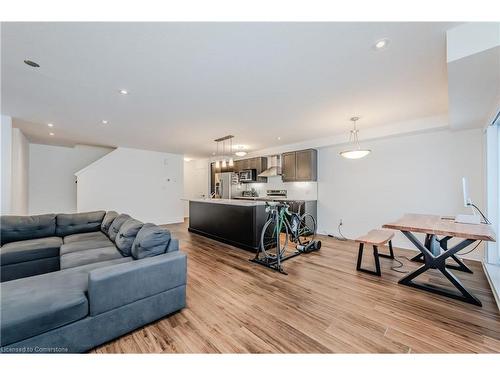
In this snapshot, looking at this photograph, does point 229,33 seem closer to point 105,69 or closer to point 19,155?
point 105,69

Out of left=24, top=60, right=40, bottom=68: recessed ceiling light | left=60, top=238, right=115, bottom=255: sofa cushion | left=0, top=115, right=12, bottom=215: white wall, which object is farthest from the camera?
left=0, top=115, right=12, bottom=215: white wall

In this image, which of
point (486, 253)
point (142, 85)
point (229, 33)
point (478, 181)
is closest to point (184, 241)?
point (142, 85)

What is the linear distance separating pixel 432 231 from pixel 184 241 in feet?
14.9

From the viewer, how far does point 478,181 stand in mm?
3607

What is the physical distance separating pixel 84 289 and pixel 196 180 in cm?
784

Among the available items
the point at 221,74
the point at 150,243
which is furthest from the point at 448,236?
the point at 150,243

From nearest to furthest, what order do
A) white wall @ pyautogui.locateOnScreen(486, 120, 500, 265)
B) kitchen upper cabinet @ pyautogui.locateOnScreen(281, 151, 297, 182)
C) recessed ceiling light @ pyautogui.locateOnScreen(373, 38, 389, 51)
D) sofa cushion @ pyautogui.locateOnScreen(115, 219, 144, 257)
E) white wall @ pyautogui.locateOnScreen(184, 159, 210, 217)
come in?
recessed ceiling light @ pyautogui.locateOnScreen(373, 38, 389, 51)
sofa cushion @ pyautogui.locateOnScreen(115, 219, 144, 257)
white wall @ pyautogui.locateOnScreen(486, 120, 500, 265)
kitchen upper cabinet @ pyautogui.locateOnScreen(281, 151, 297, 182)
white wall @ pyautogui.locateOnScreen(184, 159, 210, 217)

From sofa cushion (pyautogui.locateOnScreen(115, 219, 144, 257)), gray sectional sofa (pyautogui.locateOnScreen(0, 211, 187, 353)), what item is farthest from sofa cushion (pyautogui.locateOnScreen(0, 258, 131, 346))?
sofa cushion (pyautogui.locateOnScreen(115, 219, 144, 257))

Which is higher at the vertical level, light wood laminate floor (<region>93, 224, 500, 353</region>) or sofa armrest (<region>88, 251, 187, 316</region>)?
sofa armrest (<region>88, 251, 187, 316</region>)

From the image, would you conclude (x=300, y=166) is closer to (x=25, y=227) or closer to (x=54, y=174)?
(x=25, y=227)

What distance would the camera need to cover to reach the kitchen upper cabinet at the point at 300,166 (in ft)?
18.5

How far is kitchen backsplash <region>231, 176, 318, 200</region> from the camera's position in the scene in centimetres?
591

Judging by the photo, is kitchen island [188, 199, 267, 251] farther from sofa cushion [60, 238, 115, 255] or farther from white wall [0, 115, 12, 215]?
white wall [0, 115, 12, 215]

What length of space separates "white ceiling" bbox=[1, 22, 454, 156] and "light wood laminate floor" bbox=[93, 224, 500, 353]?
2.60 meters
